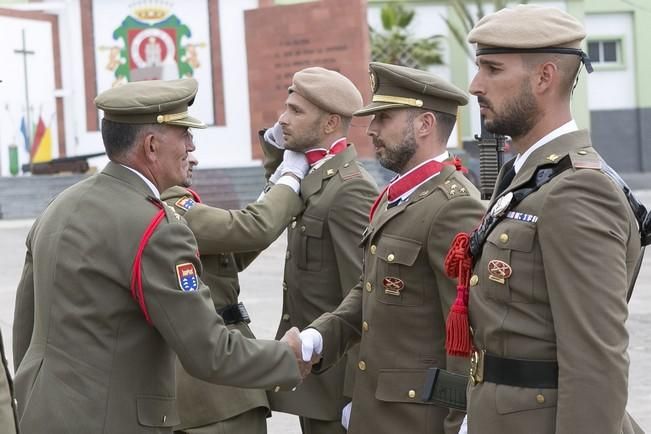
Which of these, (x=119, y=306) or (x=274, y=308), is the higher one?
(x=119, y=306)

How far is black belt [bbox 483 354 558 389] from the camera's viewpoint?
9.34 feet

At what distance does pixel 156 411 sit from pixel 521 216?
1.30m

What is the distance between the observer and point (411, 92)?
4188mm

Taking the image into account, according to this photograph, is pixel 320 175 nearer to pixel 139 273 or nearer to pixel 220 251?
pixel 220 251

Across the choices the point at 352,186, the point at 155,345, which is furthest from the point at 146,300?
the point at 352,186

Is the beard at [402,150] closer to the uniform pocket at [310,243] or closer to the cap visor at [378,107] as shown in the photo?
the cap visor at [378,107]

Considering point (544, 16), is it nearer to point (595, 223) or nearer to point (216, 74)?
point (595, 223)

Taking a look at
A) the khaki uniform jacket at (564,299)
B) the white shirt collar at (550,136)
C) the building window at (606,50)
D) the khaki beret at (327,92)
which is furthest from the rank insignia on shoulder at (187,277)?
the building window at (606,50)

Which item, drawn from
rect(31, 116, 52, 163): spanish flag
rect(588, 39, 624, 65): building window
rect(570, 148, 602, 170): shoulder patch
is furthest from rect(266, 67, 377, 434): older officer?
rect(588, 39, 624, 65): building window

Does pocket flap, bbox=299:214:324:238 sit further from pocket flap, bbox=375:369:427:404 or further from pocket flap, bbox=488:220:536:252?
pocket flap, bbox=488:220:536:252

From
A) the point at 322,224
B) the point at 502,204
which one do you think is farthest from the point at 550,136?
the point at 322,224

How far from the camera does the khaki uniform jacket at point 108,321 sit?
341cm

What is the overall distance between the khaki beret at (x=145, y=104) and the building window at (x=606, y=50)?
34.2 m

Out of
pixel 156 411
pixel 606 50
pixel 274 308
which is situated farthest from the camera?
pixel 606 50
